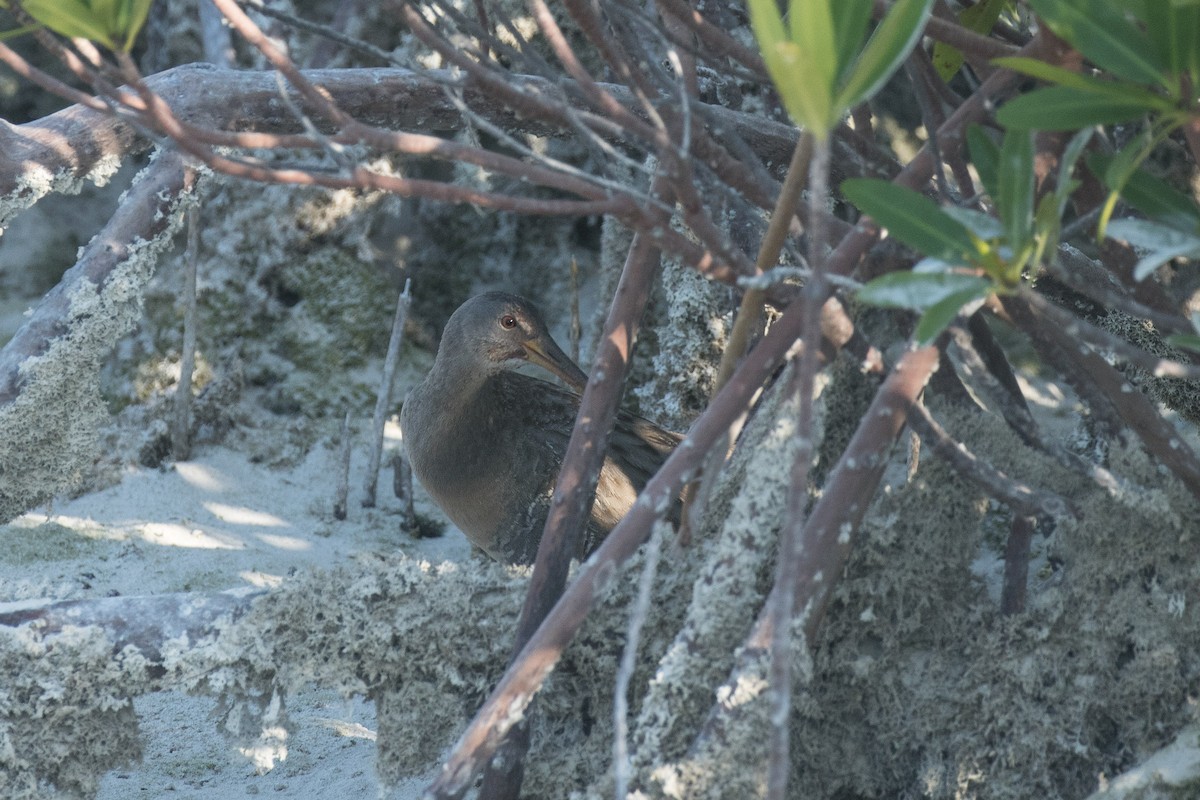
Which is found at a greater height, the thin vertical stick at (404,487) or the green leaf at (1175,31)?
the green leaf at (1175,31)

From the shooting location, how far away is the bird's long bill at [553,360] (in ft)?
13.4

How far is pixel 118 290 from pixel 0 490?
1.78 ft

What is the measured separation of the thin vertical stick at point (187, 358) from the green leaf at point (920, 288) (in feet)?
11.4

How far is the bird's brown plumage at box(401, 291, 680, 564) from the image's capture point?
12.5 feet

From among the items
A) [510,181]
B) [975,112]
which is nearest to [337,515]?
[510,181]

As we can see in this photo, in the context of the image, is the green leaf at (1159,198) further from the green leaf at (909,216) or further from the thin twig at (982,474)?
the thin twig at (982,474)

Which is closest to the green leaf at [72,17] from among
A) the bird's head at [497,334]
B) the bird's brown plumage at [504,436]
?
the bird's brown plumage at [504,436]

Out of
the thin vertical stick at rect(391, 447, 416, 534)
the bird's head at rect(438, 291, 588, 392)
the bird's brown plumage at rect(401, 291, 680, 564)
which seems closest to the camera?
the bird's brown plumage at rect(401, 291, 680, 564)

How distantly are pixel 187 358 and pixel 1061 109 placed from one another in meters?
3.64

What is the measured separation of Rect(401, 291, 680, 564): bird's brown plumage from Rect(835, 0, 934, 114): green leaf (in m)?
2.54

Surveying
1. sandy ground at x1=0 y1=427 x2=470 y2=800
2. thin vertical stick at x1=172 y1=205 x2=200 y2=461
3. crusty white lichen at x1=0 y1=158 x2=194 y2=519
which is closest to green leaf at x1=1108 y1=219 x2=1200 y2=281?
sandy ground at x1=0 y1=427 x2=470 y2=800

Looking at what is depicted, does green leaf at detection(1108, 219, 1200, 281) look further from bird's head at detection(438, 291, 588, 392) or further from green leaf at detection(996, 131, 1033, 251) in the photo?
bird's head at detection(438, 291, 588, 392)

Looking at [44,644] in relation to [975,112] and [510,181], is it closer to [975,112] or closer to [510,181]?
[975,112]

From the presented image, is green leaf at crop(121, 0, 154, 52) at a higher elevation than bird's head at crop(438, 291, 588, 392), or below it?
higher
